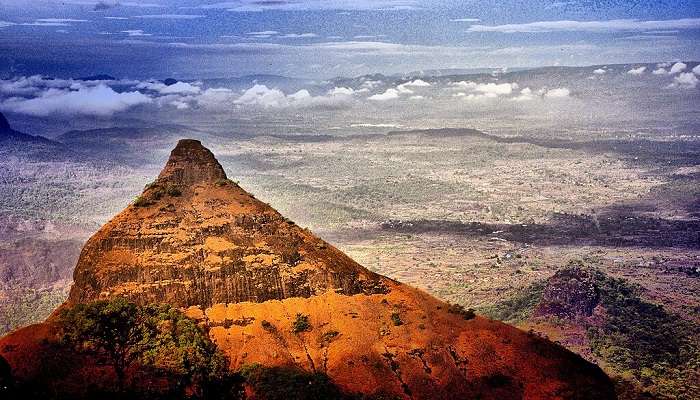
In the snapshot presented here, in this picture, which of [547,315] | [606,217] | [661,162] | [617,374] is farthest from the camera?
[661,162]

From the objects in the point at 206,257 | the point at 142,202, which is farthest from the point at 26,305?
the point at 206,257

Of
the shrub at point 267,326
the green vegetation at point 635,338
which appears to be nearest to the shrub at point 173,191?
the shrub at point 267,326

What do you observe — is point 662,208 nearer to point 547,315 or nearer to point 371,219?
point 371,219

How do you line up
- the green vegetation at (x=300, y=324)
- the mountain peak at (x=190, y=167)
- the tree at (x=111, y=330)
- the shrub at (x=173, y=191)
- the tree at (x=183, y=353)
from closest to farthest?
the tree at (x=111, y=330), the tree at (x=183, y=353), the green vegetation at (x=300, y=324), the shrub at (x=173, y=191), the mountain peak at (x=190, y=167)

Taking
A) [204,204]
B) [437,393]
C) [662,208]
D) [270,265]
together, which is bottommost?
[662,208]

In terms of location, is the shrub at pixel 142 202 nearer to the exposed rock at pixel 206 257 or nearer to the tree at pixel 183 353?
the exposed rock at pixel 206 257

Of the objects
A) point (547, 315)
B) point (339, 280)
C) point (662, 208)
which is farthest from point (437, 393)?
point (662, 208)
